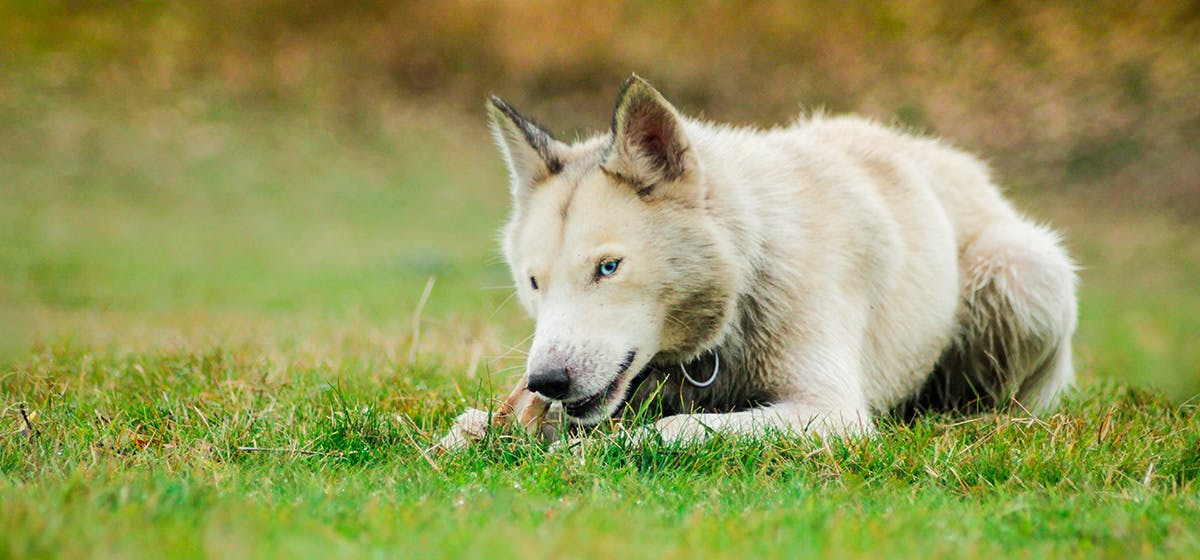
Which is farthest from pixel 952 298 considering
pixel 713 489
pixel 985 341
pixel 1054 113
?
pixel 1054 113

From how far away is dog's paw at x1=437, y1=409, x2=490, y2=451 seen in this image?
3.82 m

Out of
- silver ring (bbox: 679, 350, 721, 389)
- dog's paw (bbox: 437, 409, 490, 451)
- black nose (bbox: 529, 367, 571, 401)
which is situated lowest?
dog's paw (bbox: 437, 409, 490, 451)

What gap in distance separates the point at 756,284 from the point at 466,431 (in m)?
1.31

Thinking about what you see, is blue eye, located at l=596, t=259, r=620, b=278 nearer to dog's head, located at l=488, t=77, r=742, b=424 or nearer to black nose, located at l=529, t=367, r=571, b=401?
dog's head, located at l=488, t=77, r=742, b=424

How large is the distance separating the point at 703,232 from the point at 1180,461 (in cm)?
189

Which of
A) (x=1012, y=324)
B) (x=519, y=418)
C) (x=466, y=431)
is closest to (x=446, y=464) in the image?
(x=466, y=431)

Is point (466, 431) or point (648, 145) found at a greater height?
point (648, 145)

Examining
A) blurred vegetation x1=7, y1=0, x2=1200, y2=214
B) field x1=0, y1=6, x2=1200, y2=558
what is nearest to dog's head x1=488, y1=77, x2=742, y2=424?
field x1=0, y1=6, x2=1200, y2=558

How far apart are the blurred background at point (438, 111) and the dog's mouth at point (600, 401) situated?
7.23 meters

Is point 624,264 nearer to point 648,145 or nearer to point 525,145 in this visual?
point 648,145

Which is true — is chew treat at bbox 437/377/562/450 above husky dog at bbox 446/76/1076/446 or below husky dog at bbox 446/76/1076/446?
below

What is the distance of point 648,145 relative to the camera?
419cm

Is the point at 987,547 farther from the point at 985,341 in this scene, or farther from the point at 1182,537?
the point at 985,341

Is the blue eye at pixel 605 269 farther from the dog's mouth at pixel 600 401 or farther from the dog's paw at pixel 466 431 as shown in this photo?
the dog's paw at pixel 466 431
